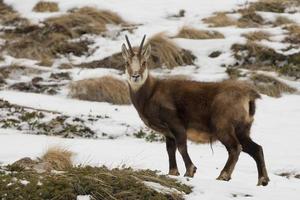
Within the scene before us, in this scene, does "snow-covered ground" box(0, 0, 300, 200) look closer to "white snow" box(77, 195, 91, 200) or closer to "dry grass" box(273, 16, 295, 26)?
"dry grass" box(273, 16, 295, 26)

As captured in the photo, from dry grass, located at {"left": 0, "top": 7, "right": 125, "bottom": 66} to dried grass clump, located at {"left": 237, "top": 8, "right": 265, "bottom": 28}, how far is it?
3724 millimetres

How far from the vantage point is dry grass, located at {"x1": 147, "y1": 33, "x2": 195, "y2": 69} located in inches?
738

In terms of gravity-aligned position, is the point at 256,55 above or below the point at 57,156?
below

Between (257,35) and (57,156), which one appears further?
(257,35)

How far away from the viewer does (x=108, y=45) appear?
19.9 meters

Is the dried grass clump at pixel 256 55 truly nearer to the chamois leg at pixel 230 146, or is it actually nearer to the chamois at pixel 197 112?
the chamois at pixel 197 112

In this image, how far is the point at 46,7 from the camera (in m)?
22.2

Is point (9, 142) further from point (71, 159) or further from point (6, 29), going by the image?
point (6, 29)

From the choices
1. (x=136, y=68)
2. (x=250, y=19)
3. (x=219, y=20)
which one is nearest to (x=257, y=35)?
(x=219, y=20)

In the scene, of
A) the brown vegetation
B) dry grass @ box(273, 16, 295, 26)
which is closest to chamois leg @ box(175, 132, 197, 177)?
the brown vegetation

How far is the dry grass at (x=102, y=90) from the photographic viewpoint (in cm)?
1605

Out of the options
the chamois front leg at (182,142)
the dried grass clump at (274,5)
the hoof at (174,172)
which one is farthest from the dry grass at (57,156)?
the dried grass clump at (274,5)

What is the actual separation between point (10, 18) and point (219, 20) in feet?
21.1

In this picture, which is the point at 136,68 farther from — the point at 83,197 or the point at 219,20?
the point at 219,20
